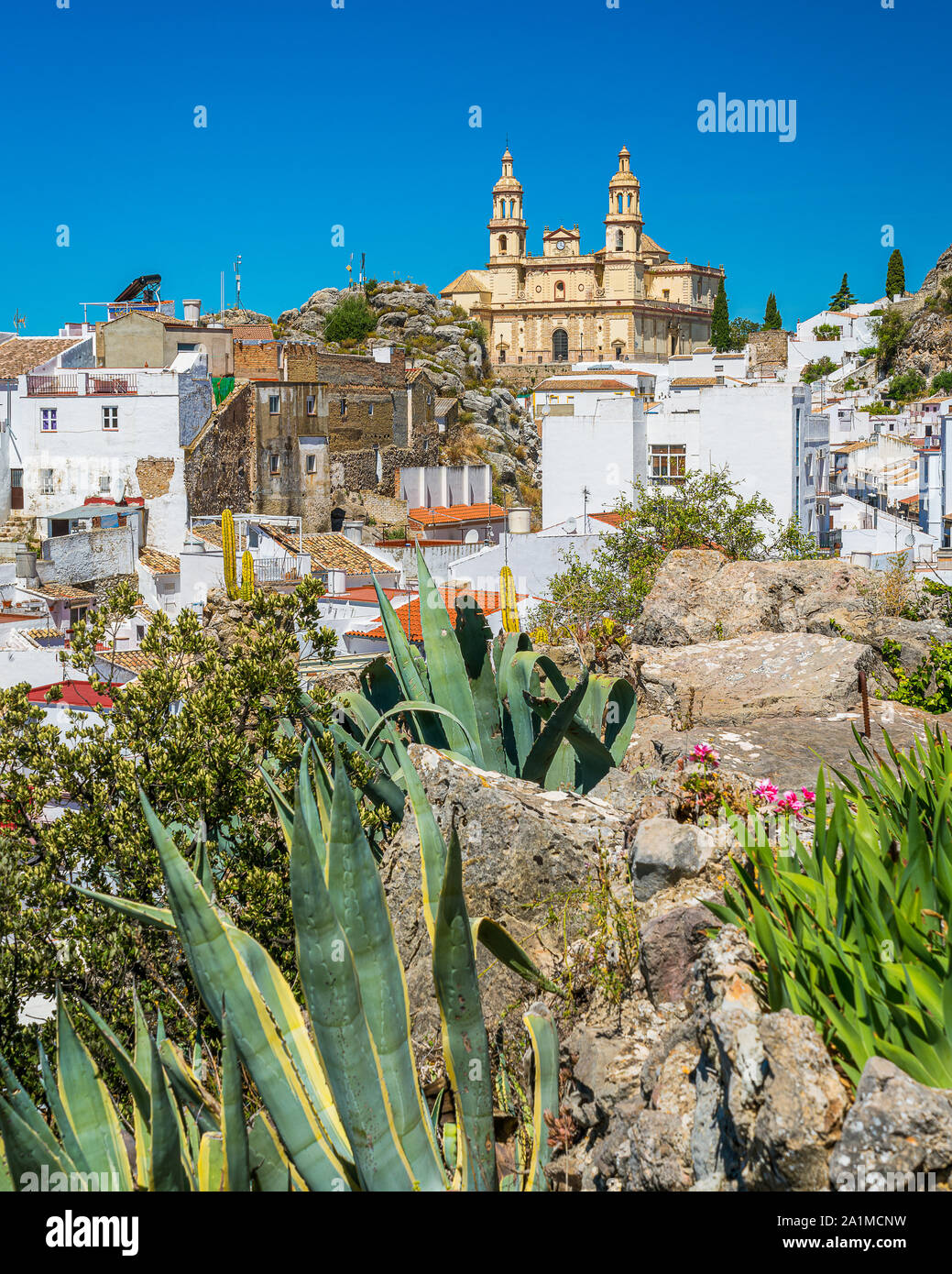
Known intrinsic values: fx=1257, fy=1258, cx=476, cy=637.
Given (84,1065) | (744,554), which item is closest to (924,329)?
(744,554)

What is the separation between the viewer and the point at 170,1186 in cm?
356

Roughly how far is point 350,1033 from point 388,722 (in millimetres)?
3353

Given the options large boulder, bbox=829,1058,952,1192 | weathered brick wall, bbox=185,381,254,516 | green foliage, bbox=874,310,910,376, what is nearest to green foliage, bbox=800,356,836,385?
green foliage, bbox=874,310,910,376

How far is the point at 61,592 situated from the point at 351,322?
153 ft

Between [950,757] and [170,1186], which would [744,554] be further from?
[170,1186]

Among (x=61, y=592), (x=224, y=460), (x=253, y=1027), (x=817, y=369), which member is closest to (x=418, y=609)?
(x=61, y=592)

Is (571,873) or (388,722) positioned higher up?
(388,722)

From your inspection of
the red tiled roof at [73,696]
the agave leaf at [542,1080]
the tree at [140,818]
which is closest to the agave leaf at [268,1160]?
the agave leaf at [542,1080]

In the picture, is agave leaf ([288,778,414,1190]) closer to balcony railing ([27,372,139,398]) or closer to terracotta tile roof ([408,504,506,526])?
terracotta tile roof ([408,504,506,526])

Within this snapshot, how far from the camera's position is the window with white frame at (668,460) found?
3478cm

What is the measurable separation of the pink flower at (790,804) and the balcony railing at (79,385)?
4161cm

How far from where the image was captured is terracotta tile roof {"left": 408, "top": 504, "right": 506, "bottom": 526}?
42.8 m

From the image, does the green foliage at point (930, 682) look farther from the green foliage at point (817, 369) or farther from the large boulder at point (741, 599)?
the green foliage at point (817, 369)

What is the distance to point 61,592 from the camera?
3091 centimetres
